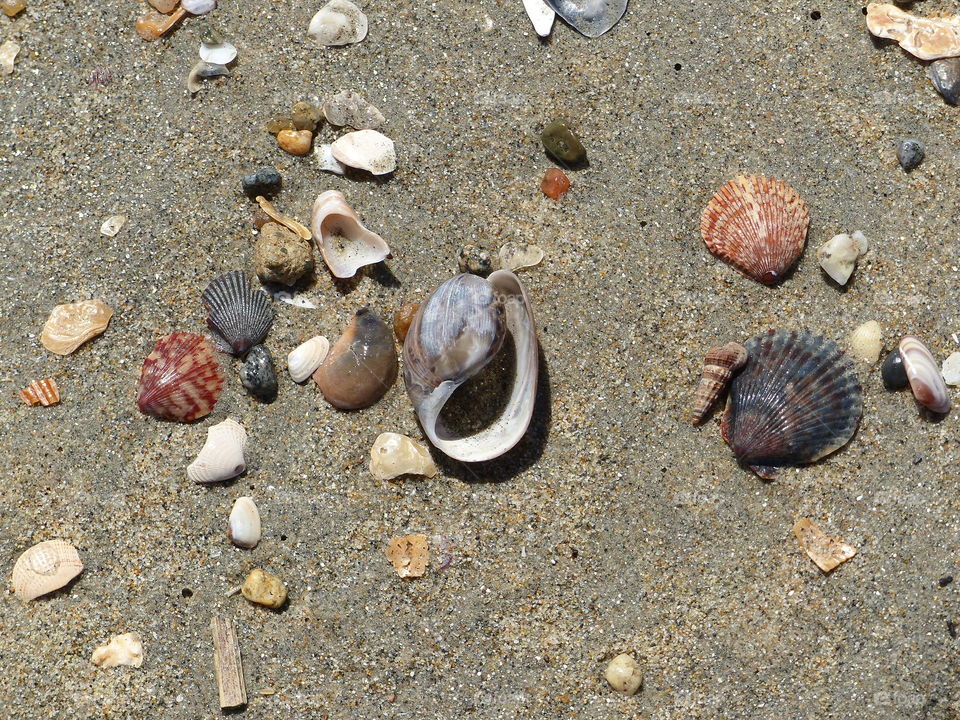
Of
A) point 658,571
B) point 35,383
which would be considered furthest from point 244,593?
point 658,571

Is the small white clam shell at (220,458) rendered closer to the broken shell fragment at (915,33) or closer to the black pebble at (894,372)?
the black pebble at (894,372)

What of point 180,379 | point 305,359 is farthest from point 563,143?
point 180,379

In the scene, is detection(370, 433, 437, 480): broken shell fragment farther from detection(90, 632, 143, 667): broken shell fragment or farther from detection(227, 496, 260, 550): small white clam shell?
detection(90, 632, 143, 667): broken shell fragment

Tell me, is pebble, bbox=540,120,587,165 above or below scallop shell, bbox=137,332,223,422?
above

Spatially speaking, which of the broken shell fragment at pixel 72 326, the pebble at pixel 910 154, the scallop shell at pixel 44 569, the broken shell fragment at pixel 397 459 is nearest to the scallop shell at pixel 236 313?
the broken shell fragment at pixel 72 326

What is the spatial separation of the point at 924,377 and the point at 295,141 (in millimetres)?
2847

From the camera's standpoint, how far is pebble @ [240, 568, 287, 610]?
2.96 meters

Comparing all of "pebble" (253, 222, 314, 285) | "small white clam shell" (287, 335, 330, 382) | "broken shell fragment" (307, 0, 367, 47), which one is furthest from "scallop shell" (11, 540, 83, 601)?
"broken shell fragment" (307, 0, 367, 47)

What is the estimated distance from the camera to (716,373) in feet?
10.1

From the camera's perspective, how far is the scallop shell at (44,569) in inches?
116

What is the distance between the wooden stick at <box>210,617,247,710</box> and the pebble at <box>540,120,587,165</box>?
2.41 metres

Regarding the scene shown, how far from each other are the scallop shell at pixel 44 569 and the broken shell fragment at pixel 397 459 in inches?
50.1

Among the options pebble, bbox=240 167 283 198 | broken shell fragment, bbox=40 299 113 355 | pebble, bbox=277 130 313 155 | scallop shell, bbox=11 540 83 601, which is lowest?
scallop shell, bbox=11 540 83 601

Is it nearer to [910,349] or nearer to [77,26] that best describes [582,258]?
[910,349]
